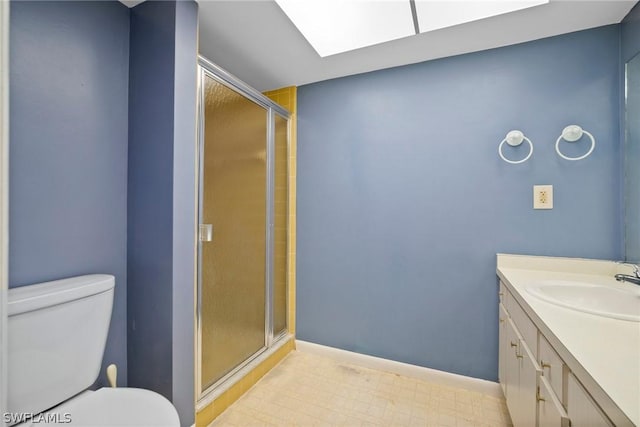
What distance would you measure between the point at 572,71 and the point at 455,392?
2040 mm

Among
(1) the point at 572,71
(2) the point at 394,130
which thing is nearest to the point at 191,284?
(2) the point at 394,130

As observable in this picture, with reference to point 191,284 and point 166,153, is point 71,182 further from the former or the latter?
point 191,284

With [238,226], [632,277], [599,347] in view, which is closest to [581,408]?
[599,347]

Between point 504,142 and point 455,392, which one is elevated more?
point 504,142

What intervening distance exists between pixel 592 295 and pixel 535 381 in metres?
0.58

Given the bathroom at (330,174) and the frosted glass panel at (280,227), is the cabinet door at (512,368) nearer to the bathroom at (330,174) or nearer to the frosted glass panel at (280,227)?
the bathroom at (330,174)

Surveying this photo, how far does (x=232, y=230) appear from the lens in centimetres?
176

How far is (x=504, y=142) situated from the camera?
5.75 ft

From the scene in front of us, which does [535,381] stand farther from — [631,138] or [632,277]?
[631,138]

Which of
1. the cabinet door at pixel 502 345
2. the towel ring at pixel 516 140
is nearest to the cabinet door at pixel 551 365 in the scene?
the cabinet door at pixel 502 345

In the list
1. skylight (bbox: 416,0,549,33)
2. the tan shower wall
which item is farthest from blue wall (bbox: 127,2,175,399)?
skylight (bbox: 416,0,549,33)

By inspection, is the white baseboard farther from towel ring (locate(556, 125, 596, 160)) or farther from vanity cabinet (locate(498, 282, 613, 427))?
towel ring (locate(556, 125, 596, 160))

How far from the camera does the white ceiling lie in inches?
57.1

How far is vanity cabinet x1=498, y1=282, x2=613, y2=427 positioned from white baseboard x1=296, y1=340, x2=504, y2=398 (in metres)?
0.20
